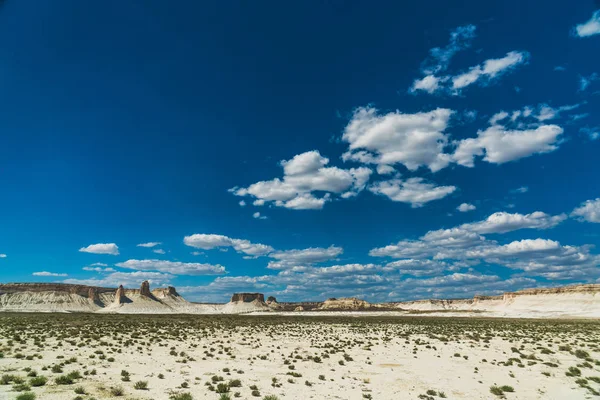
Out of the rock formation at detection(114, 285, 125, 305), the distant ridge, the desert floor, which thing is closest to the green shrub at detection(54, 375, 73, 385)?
the desert floor

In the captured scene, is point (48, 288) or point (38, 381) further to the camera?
point (48, 288)

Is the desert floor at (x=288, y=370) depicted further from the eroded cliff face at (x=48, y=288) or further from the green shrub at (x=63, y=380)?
the eroded cliff face at (x=48, y=288)

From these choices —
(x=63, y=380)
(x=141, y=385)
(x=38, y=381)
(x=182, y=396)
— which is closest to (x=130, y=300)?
(x=63, y=380)

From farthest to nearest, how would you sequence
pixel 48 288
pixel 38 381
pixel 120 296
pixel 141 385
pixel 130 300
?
pixel 130 300 → pixel 120 296 → pixel 48 288 → pixel 141 385 → pixel 38 381

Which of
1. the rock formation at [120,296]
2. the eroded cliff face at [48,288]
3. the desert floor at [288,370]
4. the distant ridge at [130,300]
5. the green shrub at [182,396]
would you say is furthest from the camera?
the rock formation at [120,296]

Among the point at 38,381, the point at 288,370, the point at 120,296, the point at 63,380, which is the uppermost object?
the point at 120,296

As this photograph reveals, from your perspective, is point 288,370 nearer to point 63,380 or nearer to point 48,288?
point 63,380

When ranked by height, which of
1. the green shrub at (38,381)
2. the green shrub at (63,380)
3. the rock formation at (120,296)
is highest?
the rock formation at (120,296)

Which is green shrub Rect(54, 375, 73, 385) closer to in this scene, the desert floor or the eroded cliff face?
the desert floor

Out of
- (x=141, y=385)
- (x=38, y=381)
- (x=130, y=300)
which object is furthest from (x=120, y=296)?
(x=141, y=385)

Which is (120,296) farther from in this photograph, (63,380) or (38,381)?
(38,381)

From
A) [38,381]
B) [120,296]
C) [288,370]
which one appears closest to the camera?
[38,381]

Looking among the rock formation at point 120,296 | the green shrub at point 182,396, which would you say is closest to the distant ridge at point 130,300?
the rock formation at point 120,296

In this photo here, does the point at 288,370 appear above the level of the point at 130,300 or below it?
below
